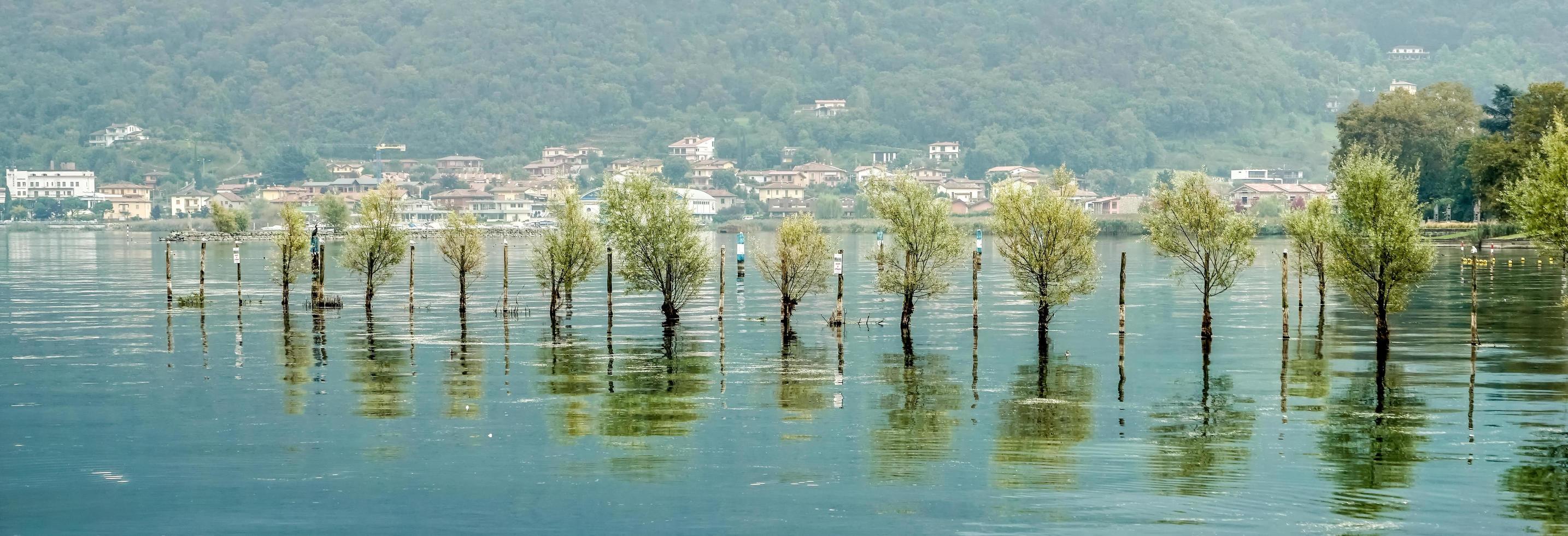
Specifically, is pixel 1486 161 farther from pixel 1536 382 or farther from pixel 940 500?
pixel 940 500

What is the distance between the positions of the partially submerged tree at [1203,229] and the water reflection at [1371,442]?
42.4 ft

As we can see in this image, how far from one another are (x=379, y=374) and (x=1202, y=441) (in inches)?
1224

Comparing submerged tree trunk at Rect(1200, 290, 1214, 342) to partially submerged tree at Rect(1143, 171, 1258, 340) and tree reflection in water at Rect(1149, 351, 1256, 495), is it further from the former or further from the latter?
tree reflection in water at Rect(1149, 351, 1256, 495)

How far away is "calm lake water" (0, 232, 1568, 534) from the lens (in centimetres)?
3794

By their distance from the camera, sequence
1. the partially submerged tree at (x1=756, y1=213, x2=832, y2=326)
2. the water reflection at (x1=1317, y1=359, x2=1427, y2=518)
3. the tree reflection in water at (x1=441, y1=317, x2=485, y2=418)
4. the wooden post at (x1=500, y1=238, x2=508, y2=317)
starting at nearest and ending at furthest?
the water reflection at (x1=1317, y1=359, x2=1427, y2=518)
the tree reflection in water at (x1=441, y1=317, x2=485, y2=418)
the partially submerged tree at (x1=756, y1=213, x2=832, y2=326)
the wooden post at (x1=500, y1=238, x2=508, y2=317)

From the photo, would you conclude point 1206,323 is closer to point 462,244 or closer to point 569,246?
point 569,246

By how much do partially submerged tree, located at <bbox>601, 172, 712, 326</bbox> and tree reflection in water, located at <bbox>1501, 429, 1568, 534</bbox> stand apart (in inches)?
1735

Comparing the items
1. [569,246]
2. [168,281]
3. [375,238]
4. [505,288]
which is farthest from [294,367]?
[168,281]

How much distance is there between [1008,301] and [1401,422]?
56872 millimetres

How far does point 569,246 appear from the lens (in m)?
86.8

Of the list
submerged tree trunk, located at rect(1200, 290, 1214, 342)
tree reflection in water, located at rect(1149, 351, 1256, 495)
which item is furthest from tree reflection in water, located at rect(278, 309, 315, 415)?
submerged tree trunk, located at rect(1200, 290, 1214, 342)

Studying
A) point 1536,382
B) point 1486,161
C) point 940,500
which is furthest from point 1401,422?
point 1486,161

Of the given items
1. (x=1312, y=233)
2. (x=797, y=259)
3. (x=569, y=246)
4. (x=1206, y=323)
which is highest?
(x=1312, y=233)

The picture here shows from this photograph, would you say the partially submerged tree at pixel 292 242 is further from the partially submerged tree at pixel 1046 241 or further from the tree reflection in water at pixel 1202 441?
the tree reflection in water at pixel 1202 441
